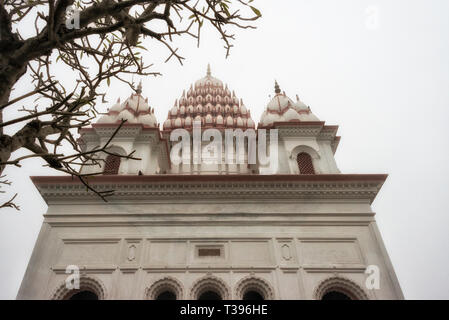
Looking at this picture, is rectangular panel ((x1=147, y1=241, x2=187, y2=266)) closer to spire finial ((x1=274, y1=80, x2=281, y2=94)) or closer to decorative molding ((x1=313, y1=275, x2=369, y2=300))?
decorative molding ((x1=313, y1=275, x2=369, y2=300))

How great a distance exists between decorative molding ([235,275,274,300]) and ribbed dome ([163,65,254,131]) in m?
12.3

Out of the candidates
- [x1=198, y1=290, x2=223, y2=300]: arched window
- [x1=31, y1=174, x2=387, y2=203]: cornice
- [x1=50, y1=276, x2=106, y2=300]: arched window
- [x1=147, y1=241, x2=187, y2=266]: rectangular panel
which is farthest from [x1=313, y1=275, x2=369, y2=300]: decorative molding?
[x1=50, y1=276, x2=106, y2=300]: arched window

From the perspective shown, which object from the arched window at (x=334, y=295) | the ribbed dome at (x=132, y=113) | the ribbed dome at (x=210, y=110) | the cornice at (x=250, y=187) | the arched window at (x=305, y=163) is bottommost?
the arched window at (x=334, y=295)

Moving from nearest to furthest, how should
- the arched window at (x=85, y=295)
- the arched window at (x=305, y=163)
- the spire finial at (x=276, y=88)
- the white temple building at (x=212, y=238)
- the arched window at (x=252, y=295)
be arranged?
the white temple building at (x=212, y=238)
the arched window at (x=85, y=295)
the arched window at (x=252, y=295)
the arched window at (x=305, y=163)
the spire finial at (x=276, y=88)

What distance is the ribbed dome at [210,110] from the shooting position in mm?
20438

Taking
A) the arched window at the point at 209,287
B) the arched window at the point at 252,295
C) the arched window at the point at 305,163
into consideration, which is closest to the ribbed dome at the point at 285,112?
the arched window at the point at 305,163

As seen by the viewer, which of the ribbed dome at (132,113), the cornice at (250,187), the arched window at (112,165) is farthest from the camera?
the ribbed dome at (132,113)

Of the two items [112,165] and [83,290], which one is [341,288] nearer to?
[83,290]

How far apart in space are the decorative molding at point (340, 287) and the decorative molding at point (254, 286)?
1.41 m

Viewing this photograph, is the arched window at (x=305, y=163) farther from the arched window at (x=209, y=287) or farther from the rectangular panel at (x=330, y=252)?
the arched window at (x=209, y=287)

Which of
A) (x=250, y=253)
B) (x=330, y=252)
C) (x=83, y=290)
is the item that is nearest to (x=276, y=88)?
(x=330, y=252)
